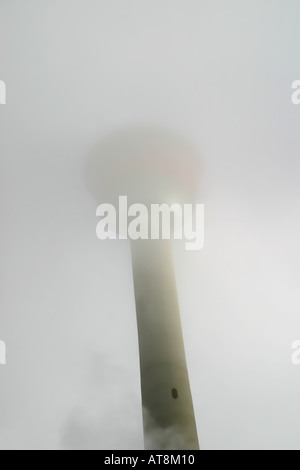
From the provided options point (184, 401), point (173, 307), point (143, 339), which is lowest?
point (184, 401)

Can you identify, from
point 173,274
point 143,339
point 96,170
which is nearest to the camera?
point 143,339

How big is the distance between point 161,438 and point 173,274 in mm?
14599

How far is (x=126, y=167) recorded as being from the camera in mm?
45500

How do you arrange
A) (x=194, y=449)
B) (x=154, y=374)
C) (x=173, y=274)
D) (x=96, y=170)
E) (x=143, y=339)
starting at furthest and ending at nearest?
(x=96, y=170), (x=173, y=274), (x=143, y=339), (x=154, y=374), (x=194, y=449)

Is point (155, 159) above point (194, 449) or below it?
above

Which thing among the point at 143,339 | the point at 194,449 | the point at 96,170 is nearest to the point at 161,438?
the point at 194,449

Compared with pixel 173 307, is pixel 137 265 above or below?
above

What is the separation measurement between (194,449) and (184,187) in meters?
25.4

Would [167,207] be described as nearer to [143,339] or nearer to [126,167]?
[126,167]

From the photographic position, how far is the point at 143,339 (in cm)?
3419

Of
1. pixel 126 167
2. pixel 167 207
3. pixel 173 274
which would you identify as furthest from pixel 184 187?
pixel 173 274

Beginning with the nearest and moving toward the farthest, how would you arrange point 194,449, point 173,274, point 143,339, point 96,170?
point 194,449
point 143,339
point 173,274
point 96,170

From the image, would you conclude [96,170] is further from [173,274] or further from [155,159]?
[173,274]

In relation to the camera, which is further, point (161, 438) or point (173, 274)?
point (173, 274)
